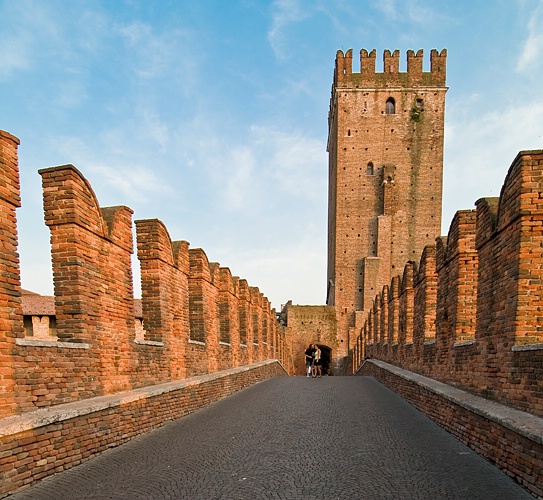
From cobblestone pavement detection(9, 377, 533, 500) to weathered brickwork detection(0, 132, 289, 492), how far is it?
0.33 meters

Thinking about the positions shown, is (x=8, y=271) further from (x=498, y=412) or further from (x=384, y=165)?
(x=384, y=165)

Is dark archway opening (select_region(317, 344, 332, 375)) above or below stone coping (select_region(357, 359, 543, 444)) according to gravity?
below

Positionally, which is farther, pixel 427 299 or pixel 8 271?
pixel 427 299

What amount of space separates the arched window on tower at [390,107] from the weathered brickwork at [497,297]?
3046 centimetres

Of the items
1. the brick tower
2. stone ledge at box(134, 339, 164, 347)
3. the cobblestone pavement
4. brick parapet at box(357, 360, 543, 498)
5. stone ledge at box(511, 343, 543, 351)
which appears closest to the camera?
brick parapet at box(357, 360, 543, 498)

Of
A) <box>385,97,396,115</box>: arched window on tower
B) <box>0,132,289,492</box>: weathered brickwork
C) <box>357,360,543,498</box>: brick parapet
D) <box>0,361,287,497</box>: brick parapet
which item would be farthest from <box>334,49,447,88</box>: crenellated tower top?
<box>0,361,287,497</box>: brick parapet

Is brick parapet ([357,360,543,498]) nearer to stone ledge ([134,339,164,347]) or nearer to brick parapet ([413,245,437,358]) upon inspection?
brick parapet ([413,245,437,358])

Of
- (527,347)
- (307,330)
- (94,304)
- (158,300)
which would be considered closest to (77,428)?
(94,304)

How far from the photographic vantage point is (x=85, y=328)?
5270mm

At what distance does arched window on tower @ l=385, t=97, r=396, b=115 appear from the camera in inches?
1378

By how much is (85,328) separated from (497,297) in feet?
19.0

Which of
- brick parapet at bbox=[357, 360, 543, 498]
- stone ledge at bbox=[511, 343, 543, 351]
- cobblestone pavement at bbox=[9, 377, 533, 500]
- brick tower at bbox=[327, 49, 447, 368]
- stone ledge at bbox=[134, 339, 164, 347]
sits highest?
brick tower at bbox=[327, 49, 447, 368]

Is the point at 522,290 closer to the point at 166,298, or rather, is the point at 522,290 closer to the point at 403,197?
the point at 166,298

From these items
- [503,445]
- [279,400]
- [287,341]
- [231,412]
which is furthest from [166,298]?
[287,341]
